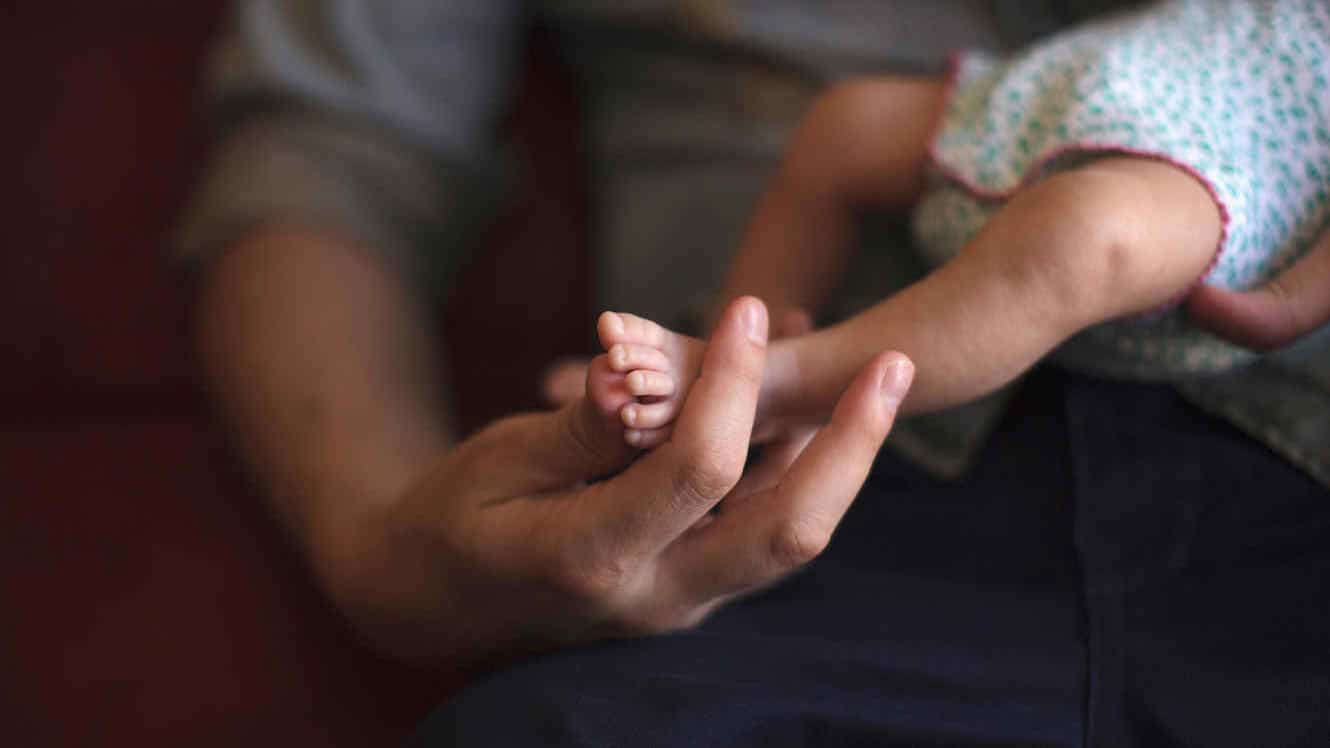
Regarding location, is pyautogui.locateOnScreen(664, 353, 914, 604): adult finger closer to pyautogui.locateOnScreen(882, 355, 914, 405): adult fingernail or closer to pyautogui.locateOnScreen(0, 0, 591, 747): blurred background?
pyautogui.locateOnScreen(882, 355, 914, 405): adult fingernail

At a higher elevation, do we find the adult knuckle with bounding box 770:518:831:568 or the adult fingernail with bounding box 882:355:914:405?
the adult fingernail with bounding box 882:355:914:405

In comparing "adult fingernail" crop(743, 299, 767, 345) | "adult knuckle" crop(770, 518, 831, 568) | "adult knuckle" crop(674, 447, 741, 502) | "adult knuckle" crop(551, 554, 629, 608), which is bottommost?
"adult knuckle" crop(770, 518, 831, 568)

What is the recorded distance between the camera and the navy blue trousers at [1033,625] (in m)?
0.49

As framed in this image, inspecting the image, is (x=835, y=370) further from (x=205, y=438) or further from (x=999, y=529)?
(x=205, y=438)

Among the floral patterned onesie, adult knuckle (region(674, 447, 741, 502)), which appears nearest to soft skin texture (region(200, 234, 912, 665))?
adult knuckle (region(674, 447, 741, 502))

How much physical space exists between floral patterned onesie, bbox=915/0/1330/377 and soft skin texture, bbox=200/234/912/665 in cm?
18

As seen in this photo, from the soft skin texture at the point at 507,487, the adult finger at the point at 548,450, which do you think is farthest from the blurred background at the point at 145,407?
the adult finger at the point at 548,450

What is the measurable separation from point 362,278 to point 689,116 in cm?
30

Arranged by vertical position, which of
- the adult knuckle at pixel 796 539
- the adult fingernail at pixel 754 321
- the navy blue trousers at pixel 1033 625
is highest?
the adult fingernail at pixel 754 321

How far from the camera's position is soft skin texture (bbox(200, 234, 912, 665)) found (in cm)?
48

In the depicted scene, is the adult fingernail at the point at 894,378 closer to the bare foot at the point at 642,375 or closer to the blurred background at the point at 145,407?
the bare foot at the point at 642,375

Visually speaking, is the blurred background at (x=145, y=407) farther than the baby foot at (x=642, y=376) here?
Yes

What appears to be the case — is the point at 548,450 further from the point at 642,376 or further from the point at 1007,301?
the point at 1007,301

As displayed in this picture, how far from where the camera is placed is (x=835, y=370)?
0.54 meters
